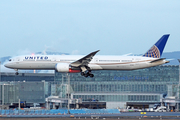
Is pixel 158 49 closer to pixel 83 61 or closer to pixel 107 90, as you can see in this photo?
pixel 83 61

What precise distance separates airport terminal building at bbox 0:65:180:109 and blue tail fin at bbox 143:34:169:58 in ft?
99.6

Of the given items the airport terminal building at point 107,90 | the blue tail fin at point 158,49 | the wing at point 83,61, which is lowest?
the airport terminal building at point 107,90

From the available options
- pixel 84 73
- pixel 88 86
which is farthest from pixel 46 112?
pixel 88 86

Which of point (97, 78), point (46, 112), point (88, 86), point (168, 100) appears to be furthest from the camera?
point (97, 78)

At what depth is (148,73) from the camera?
120750 millimetres

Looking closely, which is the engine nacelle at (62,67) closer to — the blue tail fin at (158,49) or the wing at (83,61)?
the wing at (83,61)

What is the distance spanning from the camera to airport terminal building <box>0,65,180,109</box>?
328 ft

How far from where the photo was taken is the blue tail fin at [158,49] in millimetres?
64669

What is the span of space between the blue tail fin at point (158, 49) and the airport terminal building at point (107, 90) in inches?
1195

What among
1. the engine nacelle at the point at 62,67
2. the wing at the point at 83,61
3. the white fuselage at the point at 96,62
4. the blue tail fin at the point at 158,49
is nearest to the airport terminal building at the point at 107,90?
the blue tail fin at the point at 158,49

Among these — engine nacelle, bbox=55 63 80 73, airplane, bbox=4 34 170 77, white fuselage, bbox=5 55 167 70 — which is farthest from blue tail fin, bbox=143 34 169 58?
engine nacelle, bbox=55 63 80 73

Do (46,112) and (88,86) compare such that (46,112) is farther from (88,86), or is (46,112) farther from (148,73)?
(148,73)

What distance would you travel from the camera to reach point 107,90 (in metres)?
106

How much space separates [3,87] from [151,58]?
162 ft
